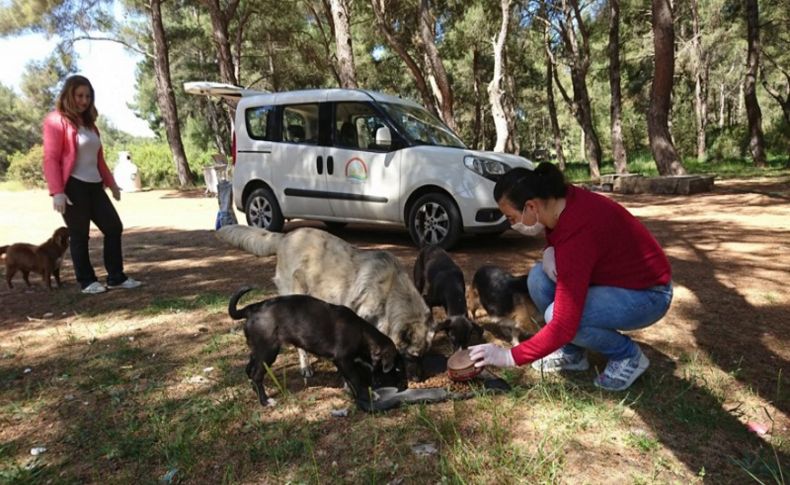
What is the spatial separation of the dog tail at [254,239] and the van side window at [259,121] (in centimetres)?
379

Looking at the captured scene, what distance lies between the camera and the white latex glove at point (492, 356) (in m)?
2.63

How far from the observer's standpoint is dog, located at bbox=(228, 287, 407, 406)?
3.06m

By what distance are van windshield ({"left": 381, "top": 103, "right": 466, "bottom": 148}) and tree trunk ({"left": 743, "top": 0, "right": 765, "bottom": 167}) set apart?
1646cm

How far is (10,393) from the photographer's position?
3336 millimetres

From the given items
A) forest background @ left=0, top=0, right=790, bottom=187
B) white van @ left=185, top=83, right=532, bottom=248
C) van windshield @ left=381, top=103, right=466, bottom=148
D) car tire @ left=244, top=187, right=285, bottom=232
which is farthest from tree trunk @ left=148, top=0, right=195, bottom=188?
van windshield @ left=381, top=103, right=466, bottom=148

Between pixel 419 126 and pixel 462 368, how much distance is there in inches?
215

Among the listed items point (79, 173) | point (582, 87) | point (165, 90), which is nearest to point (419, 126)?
point (79, 173)

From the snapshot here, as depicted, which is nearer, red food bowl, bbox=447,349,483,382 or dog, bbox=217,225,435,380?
red food bowl, bbox=447,349,483,382

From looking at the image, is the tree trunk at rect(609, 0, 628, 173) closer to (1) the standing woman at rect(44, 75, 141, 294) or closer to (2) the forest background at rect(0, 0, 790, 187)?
(2) the forest background at rect(0, 0, 790, 187)

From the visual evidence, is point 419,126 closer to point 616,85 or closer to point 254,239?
point 254,239

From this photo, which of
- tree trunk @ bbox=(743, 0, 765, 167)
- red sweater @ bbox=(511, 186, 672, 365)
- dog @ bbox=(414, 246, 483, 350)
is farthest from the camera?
tree trunk @ bbox=(743, 0, 765, 167)

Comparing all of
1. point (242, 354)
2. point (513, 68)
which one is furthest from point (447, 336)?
point (513, 68)

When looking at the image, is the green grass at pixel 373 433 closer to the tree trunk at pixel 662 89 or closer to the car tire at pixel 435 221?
the car tire at pixel 435 221

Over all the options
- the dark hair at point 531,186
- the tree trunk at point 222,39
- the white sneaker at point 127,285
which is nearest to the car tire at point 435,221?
the white sneaker at point 127,285
